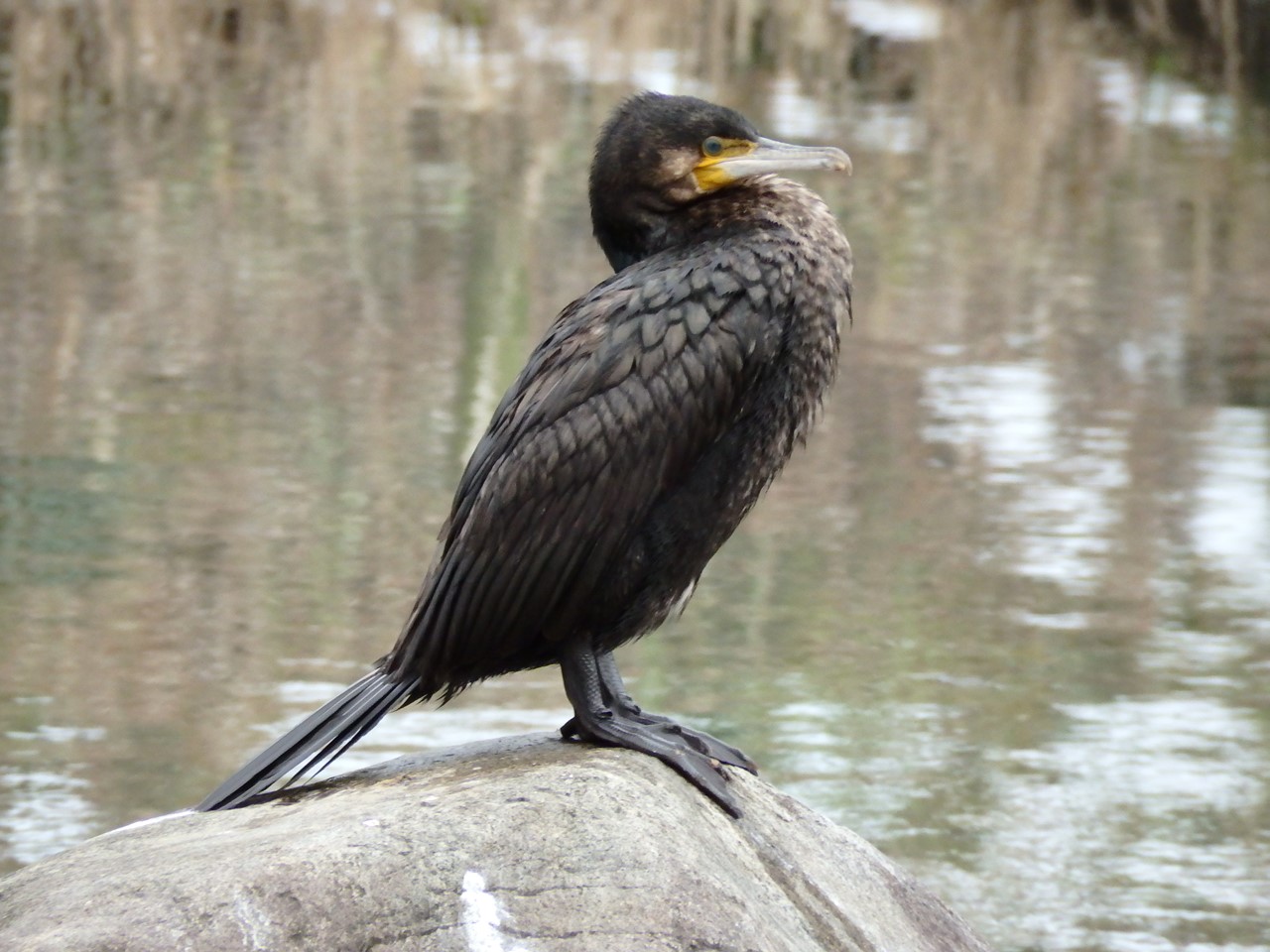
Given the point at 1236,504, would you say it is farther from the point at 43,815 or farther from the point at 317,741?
the point at 317,741

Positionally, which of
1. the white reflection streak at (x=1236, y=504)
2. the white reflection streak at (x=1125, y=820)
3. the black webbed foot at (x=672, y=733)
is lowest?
the white reflection streak at (x=1125, y=820)

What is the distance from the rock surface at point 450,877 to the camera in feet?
10.3

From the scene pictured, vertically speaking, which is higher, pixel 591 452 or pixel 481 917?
pixel 591 452

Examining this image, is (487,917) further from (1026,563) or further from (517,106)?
(517,106)

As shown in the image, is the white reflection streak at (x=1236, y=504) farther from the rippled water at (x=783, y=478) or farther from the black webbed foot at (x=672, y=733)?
the black webbed foot at (x=672, y=733)

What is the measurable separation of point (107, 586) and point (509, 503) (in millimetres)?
3792

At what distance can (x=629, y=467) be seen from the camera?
3.60 meters

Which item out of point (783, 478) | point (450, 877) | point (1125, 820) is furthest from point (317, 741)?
point (783, 478)

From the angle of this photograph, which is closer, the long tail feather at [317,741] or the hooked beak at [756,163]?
the long tail feather at [317,741]

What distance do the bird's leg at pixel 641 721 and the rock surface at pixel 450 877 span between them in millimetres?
149

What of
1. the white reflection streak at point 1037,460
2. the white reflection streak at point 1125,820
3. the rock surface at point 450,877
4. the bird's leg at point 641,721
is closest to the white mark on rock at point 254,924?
the rock surface at point 450,877

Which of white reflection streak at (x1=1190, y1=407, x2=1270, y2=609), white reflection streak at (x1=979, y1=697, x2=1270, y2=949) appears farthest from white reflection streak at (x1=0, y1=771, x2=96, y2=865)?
white reflection streak at (x1=1190, y1=407, x2=1270, y2=609)

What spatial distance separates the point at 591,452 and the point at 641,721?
0.53 meters

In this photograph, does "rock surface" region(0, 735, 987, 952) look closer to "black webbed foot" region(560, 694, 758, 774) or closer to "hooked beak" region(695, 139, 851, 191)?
"black webbed foot" region(560, 694, 758, 774)
